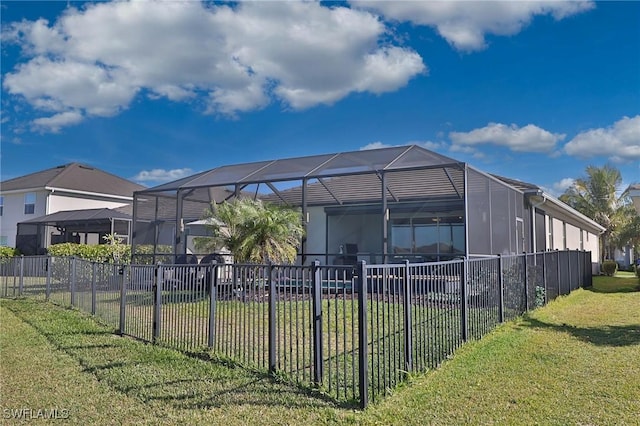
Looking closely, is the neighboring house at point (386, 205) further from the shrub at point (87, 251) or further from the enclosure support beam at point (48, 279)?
the enclosure support beam at point (48, 279)

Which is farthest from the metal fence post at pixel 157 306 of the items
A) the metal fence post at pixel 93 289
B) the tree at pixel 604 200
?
the tree at pixel 604 200

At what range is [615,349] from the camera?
620 centimetres

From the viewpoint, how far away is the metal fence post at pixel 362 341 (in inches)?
158

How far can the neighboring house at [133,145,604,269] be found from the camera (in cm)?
1105

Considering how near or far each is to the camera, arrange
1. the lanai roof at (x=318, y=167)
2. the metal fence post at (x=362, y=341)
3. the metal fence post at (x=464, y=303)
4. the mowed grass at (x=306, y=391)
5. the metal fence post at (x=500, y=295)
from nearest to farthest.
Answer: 1. the mowed grass at (x=306, y=391)
2. the metal fence post at (x=362, y=341)
3. the metal fence post at (x=464, y=303)
4. the metal fence post at (x=500, y=295)
5. the lanai roof at (x=318, y=167)

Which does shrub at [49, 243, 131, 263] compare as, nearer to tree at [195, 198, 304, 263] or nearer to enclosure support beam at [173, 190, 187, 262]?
enclosure support beam at [173, 190, 187, 262]

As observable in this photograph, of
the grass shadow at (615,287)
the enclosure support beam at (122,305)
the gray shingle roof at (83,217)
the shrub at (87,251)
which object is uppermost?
the gray shingle roof at (83,217)

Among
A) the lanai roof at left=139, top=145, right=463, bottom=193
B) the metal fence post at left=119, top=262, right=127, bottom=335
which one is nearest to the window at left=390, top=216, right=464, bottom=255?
the lanai roof at left=139, top=145, right=463, bottom=193

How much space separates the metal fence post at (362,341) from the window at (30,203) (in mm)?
27522

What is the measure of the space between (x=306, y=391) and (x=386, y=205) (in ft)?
28.4

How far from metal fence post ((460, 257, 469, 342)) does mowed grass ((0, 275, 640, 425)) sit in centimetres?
19

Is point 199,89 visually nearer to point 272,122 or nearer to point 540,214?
point 272,122

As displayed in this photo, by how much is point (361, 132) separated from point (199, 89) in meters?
6.81

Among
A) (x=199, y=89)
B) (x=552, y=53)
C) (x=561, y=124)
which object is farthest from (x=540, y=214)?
(x=199, y=89)
